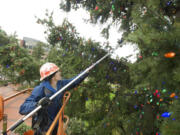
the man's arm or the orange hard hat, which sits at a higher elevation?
the orange hard hat

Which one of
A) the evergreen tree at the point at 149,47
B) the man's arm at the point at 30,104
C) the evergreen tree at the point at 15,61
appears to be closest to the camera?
the evergreen tree at the point at 149,47

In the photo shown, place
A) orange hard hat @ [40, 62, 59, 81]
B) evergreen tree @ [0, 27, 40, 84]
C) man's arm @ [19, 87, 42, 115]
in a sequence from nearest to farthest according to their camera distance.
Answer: man's arm @ [19, 87, 42, 115] < orange hard hat @ [40, 62, 59, 81] < evergreen tree @ [0, 27, 40, 84]

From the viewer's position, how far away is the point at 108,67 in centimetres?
302

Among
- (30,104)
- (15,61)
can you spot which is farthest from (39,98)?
(15,61)

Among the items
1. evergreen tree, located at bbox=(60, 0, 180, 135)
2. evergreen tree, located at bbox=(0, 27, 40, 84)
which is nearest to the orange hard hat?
evergreen tree, located at bbox=(60, 0, 180, 135)

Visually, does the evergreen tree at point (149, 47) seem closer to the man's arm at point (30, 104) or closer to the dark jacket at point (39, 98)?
the dark jacket at point (39, 98)

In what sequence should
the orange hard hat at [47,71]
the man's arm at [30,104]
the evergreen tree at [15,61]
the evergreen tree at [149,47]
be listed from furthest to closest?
the evergreen tree at [15,61] → the orange hard hat at [47,71] → the man's arm at [30,104] → the evergreen tree at [149,47]

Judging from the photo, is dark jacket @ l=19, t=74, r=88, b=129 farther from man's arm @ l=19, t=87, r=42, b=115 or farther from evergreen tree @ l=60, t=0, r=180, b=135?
evergreen tree @ l=60, t=0, r=180, b=135

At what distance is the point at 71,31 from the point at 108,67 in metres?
1.19

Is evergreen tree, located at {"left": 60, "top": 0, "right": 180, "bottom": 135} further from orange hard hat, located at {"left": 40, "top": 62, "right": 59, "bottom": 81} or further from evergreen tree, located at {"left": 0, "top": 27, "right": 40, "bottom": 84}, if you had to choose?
evergreen tree, located at {"left": 0, "top": 27, "right": 40, "bottom": 84}

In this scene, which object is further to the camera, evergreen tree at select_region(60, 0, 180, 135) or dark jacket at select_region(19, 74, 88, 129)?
dark jacket at select_region(19, 74, 88, 129)

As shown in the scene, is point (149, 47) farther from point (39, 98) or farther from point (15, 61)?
point (15, 61)

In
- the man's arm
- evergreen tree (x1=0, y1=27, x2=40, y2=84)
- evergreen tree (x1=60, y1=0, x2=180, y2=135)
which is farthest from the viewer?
evergreen tree (x1=0, y1=27, x2=40, y2=84)

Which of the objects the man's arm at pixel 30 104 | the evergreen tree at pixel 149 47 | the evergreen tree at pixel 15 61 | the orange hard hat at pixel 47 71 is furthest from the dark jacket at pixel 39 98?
the evergreen tree at pixel 15 61
